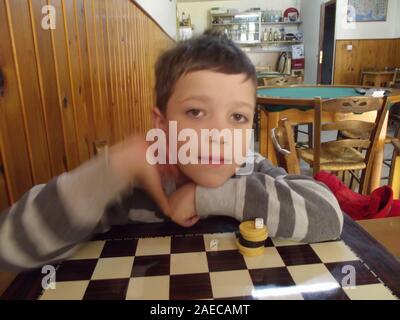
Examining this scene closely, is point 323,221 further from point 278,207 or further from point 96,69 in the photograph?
point 96,69

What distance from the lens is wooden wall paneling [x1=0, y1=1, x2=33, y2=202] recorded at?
0.71 meters

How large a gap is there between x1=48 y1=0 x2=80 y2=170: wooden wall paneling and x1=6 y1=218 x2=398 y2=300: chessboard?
57cm

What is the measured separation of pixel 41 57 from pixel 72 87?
22 centimetres

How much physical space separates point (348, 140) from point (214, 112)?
1.63 meters

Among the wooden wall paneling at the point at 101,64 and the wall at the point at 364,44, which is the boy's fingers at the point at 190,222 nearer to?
the wooden wall paneling at the point at 101,64

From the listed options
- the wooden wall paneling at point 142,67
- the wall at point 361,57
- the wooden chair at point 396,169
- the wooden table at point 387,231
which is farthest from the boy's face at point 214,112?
the wall at point 361,57

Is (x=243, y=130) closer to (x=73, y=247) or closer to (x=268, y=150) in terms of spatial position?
(x=73, y=247)

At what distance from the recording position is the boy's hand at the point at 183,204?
577mm

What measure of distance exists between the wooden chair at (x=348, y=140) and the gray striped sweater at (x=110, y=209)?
1151 mm

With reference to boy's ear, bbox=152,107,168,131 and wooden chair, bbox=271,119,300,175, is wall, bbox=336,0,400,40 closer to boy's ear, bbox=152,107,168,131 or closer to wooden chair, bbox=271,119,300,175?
wooden chair, bbox=271,119,300,175

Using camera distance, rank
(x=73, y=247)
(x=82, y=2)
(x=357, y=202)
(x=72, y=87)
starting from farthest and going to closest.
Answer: (x=82, y=2)
(x=72, y=87)
(x=357, y=202)
(x=73, y=247)

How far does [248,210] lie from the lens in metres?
0.59
